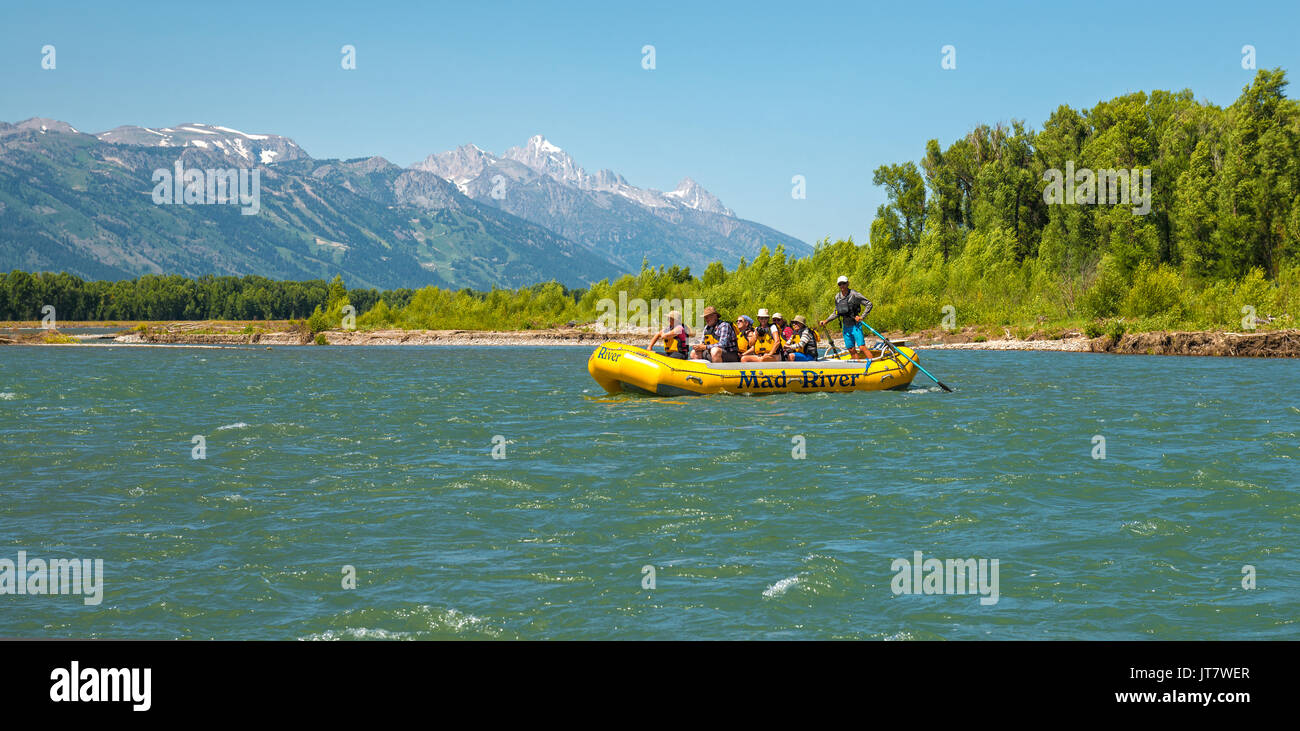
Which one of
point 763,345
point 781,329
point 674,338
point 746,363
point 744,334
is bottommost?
point 746,363

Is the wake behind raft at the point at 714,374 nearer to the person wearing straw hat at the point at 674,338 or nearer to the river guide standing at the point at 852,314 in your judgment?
the person wearing straw hat at the point at 674,338

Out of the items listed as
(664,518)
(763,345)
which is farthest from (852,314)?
(664,518)

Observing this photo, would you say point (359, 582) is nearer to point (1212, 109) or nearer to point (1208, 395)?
point (1208, 395)

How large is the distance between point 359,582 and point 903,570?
218 inches

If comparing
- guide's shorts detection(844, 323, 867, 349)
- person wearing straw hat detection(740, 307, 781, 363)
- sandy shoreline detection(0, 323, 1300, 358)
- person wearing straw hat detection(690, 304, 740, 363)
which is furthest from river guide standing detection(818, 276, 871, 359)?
sandy shoreline detection(0, 323, 1300, 358)

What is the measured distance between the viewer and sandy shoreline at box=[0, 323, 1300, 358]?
173ft

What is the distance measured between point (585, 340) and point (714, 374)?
80590 millimetres

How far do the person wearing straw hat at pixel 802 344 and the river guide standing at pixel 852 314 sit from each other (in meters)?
0.56

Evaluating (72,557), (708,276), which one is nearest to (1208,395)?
(72,557)

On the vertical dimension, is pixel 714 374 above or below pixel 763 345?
below

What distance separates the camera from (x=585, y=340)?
107 m

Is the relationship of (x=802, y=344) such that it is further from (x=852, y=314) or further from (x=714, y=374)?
(x=714, y=374)

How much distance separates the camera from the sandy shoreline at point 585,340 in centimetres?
5269
